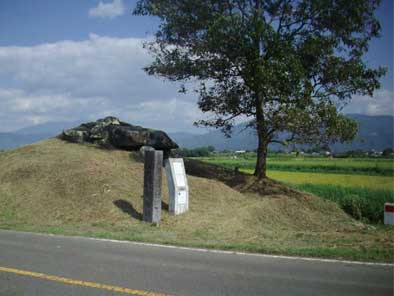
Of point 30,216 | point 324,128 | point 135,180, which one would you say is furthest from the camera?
point 324,128

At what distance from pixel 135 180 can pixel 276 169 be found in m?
25.7

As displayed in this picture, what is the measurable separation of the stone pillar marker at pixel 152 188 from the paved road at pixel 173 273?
3302 mm

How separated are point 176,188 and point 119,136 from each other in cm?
790

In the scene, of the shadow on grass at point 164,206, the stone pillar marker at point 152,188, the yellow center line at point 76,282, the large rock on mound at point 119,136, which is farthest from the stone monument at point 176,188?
the large rock on mound at point 119,136

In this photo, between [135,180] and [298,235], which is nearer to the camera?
[298,235]

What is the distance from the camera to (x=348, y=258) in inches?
293

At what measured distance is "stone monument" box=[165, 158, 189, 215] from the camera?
12469 millimetres

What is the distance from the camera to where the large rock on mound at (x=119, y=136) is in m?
19.3

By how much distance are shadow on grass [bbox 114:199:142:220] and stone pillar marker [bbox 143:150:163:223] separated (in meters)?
0.53

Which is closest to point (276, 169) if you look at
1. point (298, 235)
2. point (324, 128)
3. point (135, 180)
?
point (324, 128)

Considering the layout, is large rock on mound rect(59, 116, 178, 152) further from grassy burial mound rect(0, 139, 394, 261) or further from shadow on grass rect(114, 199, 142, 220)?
shadow on grass rect(114, 199, 142, 220)

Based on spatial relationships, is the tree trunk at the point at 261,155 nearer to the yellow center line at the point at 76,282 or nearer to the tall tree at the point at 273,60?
the tall tree at the point at 273,60

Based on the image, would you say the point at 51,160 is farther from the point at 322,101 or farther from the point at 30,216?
the point at 322,101

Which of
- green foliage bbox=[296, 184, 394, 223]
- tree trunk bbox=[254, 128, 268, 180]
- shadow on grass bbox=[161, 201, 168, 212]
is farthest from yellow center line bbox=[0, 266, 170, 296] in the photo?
green foliage bbox=[296, 184, 394, 223]
